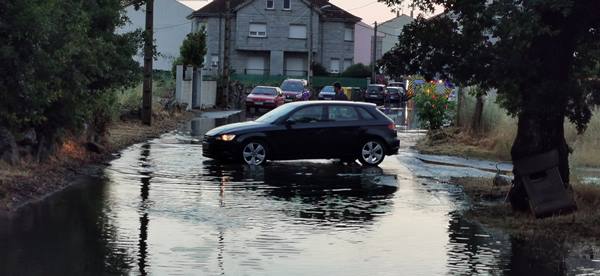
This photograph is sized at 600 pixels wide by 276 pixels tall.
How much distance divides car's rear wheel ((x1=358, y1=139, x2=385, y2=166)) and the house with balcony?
61.1 metres

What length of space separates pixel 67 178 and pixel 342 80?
65546mm

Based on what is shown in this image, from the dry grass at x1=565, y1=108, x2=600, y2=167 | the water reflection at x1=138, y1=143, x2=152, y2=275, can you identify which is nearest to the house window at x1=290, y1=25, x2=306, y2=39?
the dry grass at x1=565, y1=108, x2=600, y2=167

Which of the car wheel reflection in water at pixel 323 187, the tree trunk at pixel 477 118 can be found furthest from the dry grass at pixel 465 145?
the car wheel reflection in water at pixel 323 187

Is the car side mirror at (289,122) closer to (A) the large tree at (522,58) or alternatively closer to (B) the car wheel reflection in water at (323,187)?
(B) the car wheel reflection in water at (323,187)

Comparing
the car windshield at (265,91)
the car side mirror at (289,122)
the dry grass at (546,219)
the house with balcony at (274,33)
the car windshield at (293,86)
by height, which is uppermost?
the house with balcony at (274,33)

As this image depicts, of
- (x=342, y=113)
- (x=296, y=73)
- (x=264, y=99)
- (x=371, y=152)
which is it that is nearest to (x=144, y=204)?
(x=342, y=113)

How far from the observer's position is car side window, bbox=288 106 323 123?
19750 millimetres

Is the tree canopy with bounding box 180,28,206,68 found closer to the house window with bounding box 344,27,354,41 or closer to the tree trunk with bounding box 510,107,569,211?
the house window with bounding box 344,27,354,41

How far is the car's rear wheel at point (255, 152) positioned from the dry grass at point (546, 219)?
5402 mm

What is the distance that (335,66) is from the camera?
86.8 metres

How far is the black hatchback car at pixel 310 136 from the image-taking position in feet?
63.7

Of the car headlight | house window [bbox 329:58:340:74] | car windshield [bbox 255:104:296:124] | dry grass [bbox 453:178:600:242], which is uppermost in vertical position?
house window [bbox 329:58:340:74]

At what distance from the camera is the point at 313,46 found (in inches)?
3260

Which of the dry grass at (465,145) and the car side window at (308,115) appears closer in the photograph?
the car side window at (308,115)
